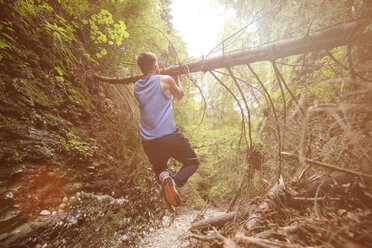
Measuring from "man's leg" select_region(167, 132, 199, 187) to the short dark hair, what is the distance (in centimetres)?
128

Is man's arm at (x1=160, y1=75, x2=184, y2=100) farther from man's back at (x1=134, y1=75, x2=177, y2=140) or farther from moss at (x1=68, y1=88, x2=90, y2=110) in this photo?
moss at (x1=68, y1=88, x2=90, y2=110)

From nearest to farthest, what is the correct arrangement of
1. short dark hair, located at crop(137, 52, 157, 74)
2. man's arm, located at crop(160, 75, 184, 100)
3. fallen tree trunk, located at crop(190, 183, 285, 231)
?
fallen tree trunk, located at crop(190, 183, 285, 231) < man's arm, located at crop(160, 75, 184, 100) < short dark hair, located at crop(137, 52, 157, 74)

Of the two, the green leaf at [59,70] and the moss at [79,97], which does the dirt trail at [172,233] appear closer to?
the moss at [79,97]

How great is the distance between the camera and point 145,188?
169 inches

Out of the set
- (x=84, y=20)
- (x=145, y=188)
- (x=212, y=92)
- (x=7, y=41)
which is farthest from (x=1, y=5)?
(x=145, y=188)

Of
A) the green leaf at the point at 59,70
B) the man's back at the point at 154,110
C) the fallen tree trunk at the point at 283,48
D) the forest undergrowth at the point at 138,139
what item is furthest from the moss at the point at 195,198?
the green leaf at the point at 59,70

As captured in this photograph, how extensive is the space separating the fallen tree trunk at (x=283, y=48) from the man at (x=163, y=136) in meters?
0.62

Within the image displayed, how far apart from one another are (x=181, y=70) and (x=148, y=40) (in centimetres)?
256

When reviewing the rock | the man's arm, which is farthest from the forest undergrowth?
the man's arm

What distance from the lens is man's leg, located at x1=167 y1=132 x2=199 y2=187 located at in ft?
7.62

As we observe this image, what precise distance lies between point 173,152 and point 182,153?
0.47 feet

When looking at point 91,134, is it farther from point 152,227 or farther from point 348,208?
point 348,208

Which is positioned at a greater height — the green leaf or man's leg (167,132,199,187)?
the green leaf

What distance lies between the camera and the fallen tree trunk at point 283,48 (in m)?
→ 1.71
